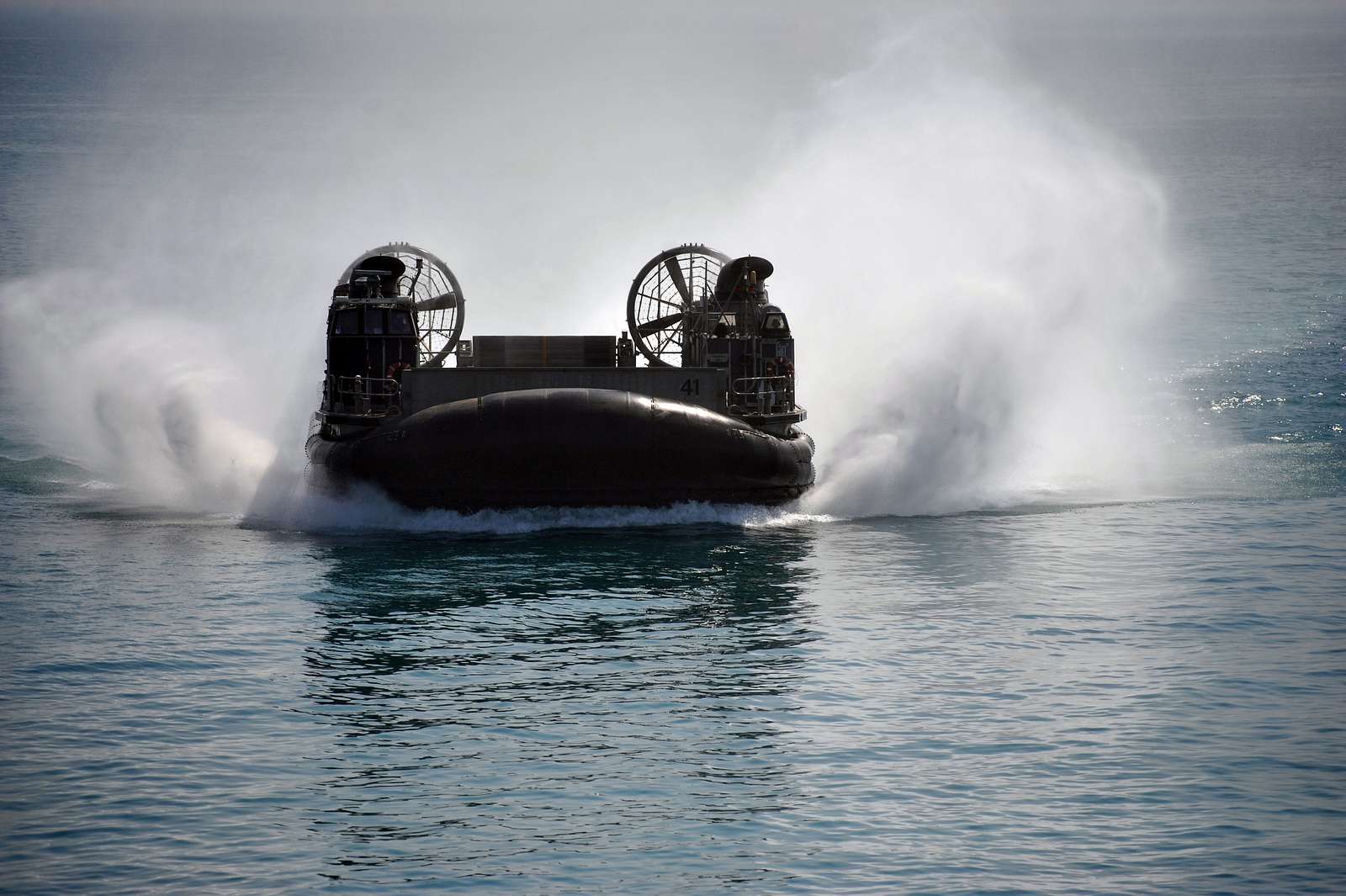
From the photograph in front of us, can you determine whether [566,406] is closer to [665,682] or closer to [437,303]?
[437,303]

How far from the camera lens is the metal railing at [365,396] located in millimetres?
27672

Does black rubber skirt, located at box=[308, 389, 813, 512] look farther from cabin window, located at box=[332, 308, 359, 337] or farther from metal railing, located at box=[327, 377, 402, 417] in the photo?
cabin window, located at box=[332, 308, 359, 337]

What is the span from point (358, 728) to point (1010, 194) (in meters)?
31.7

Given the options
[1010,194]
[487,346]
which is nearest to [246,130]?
[1010,194]

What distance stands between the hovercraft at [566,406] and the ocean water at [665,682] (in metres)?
0.61

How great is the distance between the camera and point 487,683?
55.8ft

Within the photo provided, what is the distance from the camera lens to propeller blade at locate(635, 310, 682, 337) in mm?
31656

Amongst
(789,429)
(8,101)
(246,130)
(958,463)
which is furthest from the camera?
(8,101)

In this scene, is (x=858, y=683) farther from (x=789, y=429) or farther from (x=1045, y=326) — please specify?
(x=1045, y=326)

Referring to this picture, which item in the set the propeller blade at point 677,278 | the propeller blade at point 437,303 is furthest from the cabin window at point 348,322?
the propeller blade at point 677,278

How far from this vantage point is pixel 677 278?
31906mm

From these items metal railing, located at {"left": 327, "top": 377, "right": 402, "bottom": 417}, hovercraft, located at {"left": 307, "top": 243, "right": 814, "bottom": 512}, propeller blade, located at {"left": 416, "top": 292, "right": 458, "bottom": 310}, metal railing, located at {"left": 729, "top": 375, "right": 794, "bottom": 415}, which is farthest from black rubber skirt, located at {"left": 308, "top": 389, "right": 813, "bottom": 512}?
propeller blade, located at {"left": 416, "top": 292, "right": 458, "bottom": 310}

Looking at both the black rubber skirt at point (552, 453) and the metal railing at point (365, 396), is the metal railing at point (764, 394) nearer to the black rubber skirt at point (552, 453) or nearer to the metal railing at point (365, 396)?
the black rubber skirt at point (552, 453)

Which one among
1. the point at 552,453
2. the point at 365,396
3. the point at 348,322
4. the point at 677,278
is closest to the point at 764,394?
the point at 677,278
